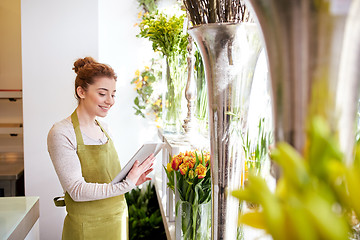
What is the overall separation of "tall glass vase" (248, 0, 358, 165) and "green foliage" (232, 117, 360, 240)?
42mm

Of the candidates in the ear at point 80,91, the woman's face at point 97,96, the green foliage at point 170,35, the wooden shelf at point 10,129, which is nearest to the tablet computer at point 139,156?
the woman's face at point 97,96

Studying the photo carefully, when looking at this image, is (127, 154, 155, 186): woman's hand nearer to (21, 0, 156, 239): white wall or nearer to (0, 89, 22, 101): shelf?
(21, 0, 156, 239): white wall

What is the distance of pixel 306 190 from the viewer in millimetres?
222

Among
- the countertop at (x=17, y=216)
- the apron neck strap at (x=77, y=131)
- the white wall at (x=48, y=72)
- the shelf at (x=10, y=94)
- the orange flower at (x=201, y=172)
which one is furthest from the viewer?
the shelf at (x=10, y=94)

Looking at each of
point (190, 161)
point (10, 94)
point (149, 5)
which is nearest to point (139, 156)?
point (190, 161)

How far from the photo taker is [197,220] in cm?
124

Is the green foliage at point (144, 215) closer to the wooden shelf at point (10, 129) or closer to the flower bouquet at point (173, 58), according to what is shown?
the flower bouquet at point (173, 58)

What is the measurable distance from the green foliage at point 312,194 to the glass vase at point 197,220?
1020 millimetres

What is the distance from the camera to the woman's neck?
5.67ft

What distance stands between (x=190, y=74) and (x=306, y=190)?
169 centimetres

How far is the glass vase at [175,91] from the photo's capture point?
6.72 feet

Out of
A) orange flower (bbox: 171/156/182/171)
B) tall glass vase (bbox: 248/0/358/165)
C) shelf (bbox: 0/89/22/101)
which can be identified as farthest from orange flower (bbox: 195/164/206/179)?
shelf (bbox: 0/89/22/101)

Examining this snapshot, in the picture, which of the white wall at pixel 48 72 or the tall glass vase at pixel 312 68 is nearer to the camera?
the tall glass vase at pixel 312 68

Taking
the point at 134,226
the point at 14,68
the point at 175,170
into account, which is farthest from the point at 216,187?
the point at 14,68
